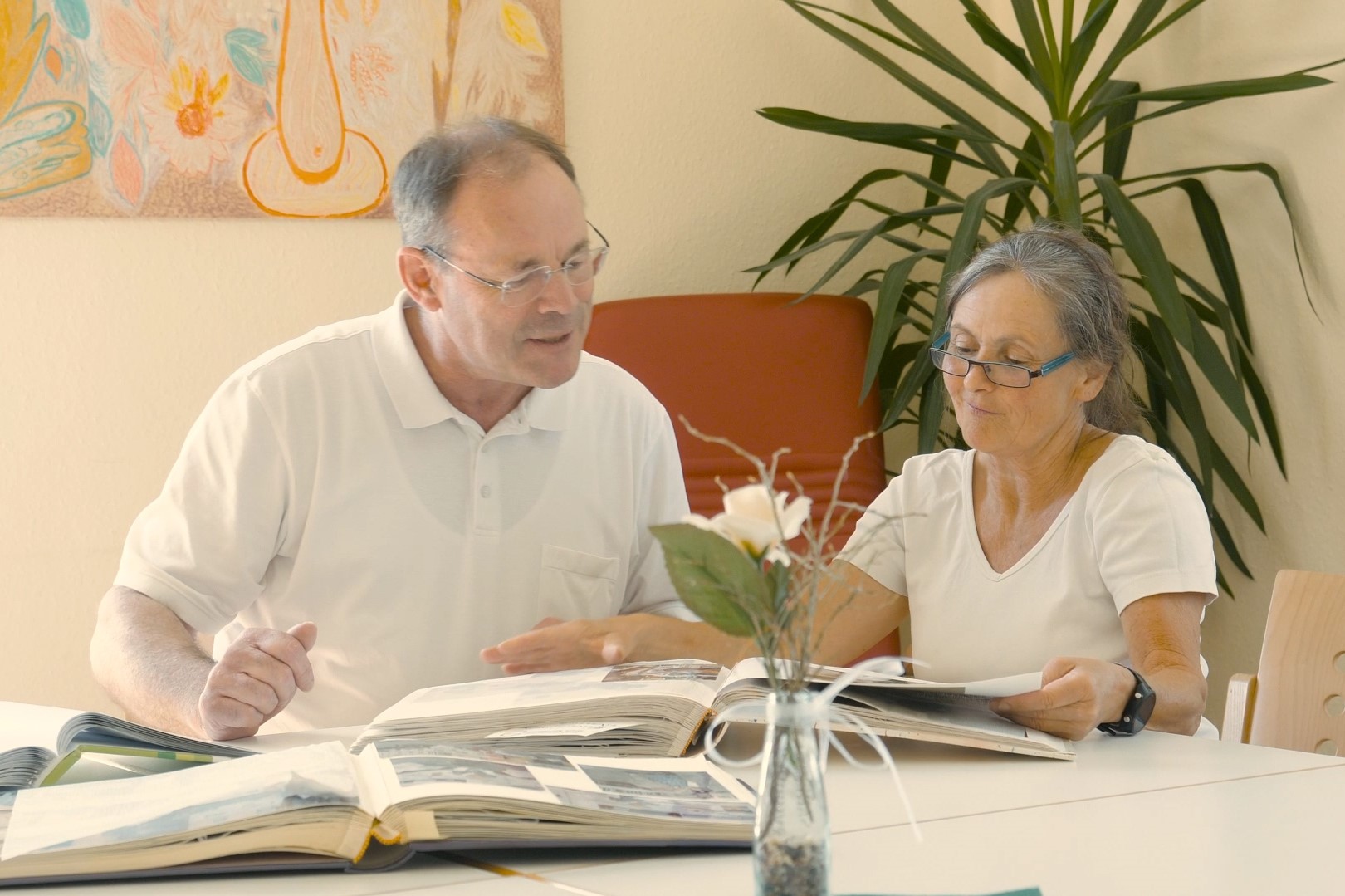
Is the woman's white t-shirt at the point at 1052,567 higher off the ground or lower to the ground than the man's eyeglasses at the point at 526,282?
lower

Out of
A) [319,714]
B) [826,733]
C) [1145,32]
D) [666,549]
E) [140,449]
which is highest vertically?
[1145,32]

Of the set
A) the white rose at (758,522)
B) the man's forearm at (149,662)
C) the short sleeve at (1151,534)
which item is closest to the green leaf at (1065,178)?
the short sleeve at (1151,534)

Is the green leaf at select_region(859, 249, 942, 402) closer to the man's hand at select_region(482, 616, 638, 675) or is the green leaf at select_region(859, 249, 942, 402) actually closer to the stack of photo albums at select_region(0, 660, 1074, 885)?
the man's hand at select_region(482, 616, 638, 675)

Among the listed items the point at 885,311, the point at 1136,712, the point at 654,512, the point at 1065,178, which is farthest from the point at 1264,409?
the point at 1136,712

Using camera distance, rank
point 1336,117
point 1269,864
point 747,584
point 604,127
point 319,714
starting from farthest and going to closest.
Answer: point 604,127
point 1336,117
point 319,714
point 1269,864
point 747,584

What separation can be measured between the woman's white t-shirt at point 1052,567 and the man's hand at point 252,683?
68cm

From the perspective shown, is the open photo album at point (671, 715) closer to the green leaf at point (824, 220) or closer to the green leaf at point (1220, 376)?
the green leaf at point (1220, 376)

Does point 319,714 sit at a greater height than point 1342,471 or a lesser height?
lesser

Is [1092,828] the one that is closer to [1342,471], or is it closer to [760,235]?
[1342,471]

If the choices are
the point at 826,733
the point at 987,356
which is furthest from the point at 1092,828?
the point at 987,356

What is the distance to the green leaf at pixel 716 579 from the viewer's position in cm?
69

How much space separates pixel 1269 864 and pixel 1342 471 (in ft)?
5.69

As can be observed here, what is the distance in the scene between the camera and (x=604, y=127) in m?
2.96

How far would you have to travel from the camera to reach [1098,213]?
9.70 feet
